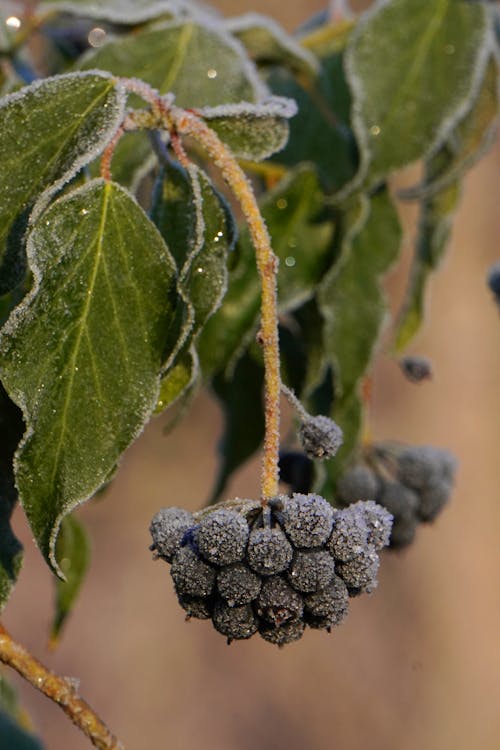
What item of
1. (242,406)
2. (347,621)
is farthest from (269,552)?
(347,621)

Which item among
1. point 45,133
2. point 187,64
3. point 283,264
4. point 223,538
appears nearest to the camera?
point 223,538

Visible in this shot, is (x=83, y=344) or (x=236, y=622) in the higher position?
(x=83, y=344)

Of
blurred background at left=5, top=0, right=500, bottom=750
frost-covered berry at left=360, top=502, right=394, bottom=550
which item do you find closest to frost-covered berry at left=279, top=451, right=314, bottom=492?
frost-covered berry at left=360, top=502, right=394, bottom=550

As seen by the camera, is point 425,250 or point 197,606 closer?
point 197,606

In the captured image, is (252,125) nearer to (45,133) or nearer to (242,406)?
(45,133)

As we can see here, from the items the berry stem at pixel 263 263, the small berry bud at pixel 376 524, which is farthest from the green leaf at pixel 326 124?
the small berry bud at pixel 376 524

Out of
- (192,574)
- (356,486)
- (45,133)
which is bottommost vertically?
(356,486)

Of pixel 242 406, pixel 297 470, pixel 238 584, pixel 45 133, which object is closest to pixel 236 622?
pixel 238 584

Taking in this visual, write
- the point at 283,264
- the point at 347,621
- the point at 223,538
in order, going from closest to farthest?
1. the point at 223,538
2. the point at 283,264
3. the point at 347,621
